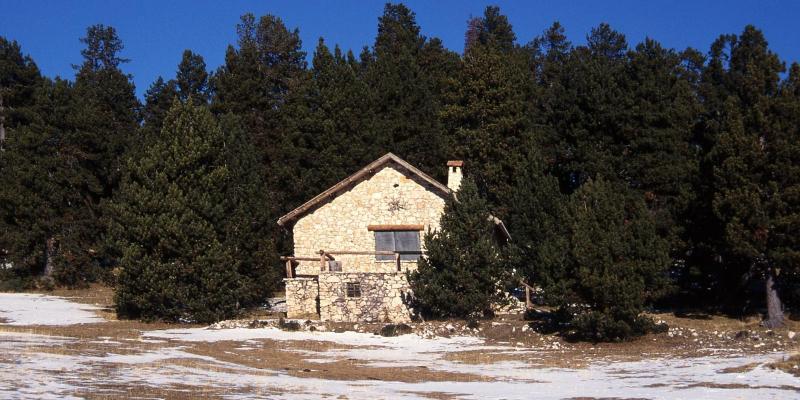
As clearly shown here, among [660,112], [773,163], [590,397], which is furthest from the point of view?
[660,112]

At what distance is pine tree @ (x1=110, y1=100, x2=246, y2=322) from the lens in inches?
1411

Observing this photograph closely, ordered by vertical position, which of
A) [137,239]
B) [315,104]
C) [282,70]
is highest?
[282,70]

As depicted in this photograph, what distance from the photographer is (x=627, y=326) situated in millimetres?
29344

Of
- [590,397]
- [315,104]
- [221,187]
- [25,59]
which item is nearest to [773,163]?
[590,397]

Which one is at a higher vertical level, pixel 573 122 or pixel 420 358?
pixel 573 122

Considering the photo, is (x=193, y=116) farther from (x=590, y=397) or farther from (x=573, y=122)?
(x=590, y=397)

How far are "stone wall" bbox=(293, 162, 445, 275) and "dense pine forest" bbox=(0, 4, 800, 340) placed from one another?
109 inches

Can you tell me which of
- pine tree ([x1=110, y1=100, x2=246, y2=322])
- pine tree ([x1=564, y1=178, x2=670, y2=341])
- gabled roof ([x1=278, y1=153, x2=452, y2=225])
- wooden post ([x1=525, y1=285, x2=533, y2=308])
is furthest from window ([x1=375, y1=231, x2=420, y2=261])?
pine tree ([x1=564, y1=178, x2=670, y2=341])

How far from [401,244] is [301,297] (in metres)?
5.20

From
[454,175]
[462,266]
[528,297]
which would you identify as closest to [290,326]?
[462,266]

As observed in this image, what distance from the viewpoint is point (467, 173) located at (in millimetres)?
46156

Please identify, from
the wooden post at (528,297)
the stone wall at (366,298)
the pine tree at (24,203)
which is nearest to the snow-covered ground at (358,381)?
the stone wall at (366,298)

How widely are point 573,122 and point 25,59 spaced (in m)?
50.3

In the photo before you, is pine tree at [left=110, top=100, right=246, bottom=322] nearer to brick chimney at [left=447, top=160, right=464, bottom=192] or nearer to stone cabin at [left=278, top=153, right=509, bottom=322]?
stone cabin at [left=278, top=153, right=509, bottom=322]
